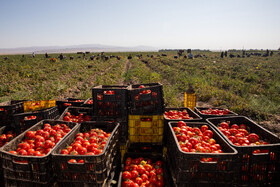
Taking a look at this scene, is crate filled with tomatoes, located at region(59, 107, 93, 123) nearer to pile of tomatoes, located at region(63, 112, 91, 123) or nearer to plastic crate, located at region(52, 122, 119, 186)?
pile of tomatoes, located at region(63, 112, 91, 123)

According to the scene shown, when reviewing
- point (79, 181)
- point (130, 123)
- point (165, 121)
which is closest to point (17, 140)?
point (79, 181)

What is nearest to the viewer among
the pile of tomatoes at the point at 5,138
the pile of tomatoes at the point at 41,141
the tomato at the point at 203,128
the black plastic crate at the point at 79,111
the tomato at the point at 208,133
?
the pile of tomatoes at the point at 41,141

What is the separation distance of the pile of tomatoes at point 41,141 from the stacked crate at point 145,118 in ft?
4.67

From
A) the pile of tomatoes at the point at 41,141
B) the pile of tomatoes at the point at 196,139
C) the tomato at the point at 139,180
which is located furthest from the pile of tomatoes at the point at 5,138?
→ the pile of tomatoes at the point at 196,139


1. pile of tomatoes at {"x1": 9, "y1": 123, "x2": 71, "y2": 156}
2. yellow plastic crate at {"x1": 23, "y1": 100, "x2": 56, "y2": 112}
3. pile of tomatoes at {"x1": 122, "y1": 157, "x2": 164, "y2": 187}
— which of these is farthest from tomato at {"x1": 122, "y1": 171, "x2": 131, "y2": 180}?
yellow plastic crate at {"x1": 23, "y1": 100, "x2": 56, "y2": 112}

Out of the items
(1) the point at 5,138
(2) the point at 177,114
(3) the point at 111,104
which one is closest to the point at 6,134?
(1) the point at 5,138

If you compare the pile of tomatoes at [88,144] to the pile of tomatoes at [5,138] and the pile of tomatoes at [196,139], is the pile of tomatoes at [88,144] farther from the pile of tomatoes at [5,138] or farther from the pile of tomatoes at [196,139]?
the pile of tomatoes at [5,138]

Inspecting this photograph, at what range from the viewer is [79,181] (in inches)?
103

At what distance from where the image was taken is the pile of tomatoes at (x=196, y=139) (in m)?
3.12

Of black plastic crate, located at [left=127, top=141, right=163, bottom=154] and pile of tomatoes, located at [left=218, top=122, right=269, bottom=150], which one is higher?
pile of tomatoes, located at [left=218, top=122, right=269, bottom=150]

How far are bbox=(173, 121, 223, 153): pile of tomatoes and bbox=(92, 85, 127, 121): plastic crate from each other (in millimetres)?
1266

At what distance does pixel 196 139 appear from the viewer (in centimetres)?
343

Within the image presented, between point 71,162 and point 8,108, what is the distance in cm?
314

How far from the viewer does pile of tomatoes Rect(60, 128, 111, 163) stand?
3.09 meters
